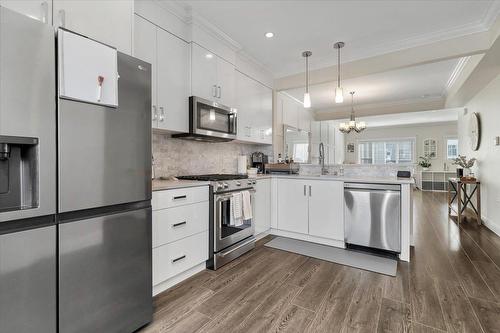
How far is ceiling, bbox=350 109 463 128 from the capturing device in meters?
7.21

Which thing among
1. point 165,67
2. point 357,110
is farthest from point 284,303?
point 357,110

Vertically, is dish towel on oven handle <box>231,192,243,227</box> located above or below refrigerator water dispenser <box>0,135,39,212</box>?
below

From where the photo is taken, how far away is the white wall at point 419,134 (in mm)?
9141

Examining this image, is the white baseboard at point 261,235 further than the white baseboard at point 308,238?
Yes

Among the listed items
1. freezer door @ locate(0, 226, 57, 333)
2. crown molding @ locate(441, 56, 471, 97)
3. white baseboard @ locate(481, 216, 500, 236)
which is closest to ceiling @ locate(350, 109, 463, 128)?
crown molding @ locate(441, 56, 471, 97)


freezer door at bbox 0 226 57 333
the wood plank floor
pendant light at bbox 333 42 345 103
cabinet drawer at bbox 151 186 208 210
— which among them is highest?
pendant light at bbox 333 42 345 103

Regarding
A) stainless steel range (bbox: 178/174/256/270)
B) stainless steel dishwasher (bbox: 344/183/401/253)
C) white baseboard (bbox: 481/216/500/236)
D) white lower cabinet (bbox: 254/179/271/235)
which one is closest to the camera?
stainless steel range (bbox: 178/174/256/270)

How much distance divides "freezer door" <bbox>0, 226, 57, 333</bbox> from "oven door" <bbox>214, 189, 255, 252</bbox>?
4.76 ft

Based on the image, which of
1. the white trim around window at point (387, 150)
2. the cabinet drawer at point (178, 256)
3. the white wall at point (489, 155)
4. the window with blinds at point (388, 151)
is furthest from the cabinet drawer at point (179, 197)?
the window with blinds at point (388, 151)

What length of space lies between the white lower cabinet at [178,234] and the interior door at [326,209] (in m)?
1.50

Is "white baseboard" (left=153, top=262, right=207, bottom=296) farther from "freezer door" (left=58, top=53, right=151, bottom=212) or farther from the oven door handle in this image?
"freezer door" (left=58, top=53, right=151, bottom=212)

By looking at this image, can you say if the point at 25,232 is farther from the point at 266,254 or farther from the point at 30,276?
the point at 266,254

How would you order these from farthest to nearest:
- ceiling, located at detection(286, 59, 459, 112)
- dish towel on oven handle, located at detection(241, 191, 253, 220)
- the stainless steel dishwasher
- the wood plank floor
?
ceiling, located at detection(286, 59, 459, 112)
dish towel on oven handle, located at detection(241, 191, 253, 220)
the stainless steel dishwasher
the wood plank floor

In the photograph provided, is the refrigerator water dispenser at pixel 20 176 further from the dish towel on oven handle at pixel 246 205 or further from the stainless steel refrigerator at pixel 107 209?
the dish towel on oven handle at pixel 246 205
